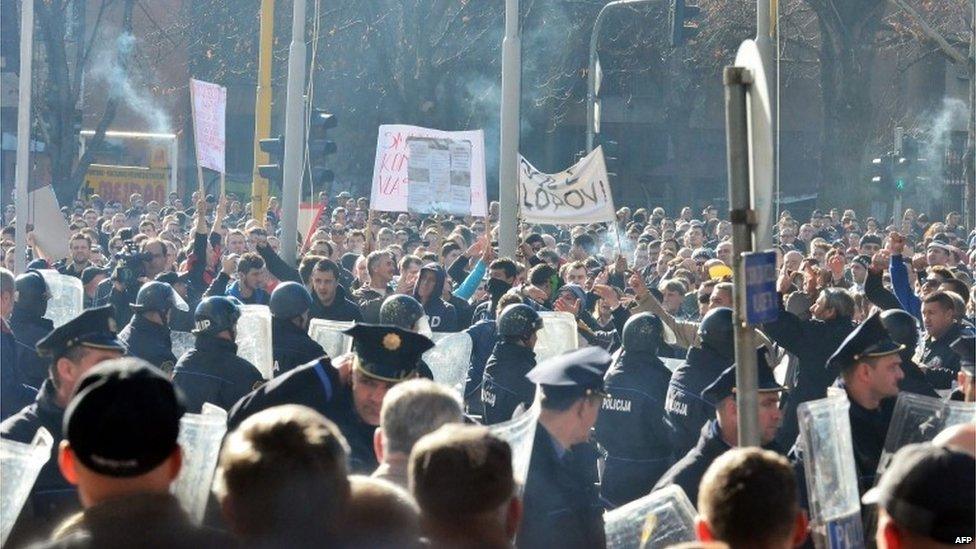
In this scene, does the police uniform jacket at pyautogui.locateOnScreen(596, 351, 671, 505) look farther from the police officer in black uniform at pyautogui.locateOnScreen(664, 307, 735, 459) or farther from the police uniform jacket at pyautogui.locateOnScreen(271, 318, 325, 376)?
the police uniform jacket at pyautogui.locateOnScreen(271, 318, 325, 376)

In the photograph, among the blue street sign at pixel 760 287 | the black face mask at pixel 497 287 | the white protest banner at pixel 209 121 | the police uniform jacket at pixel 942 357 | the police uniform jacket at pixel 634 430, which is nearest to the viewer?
the blue street sign at pixel 760 287

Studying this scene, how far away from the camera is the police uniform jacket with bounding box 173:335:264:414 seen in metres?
7.53

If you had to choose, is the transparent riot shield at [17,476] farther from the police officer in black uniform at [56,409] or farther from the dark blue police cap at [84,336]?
the dark blue police cap at [84,336]

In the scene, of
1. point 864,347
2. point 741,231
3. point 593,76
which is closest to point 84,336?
point 741,231

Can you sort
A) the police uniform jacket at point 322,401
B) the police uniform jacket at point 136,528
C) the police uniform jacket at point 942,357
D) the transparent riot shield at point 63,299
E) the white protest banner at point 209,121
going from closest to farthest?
the police uniform jacket at point 136,528 → the police uniform jacket at point 322,401 → the police uniform jacket at point 942,357 → the transparent riot shield at point 63,299 → the white protest banner at point 209,121

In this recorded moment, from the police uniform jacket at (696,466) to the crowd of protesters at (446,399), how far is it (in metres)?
0.01

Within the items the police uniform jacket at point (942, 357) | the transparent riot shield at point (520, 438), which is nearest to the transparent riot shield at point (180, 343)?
the police uniform jacket at point (942, 357)

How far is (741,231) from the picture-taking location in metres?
4.72

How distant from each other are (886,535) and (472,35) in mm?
39686

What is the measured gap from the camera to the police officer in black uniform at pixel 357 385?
5.94 m

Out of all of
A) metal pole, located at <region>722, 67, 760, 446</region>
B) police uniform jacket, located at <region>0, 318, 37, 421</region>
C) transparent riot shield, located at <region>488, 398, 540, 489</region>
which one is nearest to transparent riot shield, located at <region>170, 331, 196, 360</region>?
police uniform jacket, located at <region>0, 318, 37, 421</region>

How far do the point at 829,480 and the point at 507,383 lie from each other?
12.2ft

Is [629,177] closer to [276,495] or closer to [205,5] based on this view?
[205,5]

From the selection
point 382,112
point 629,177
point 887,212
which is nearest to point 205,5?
point 382,112
